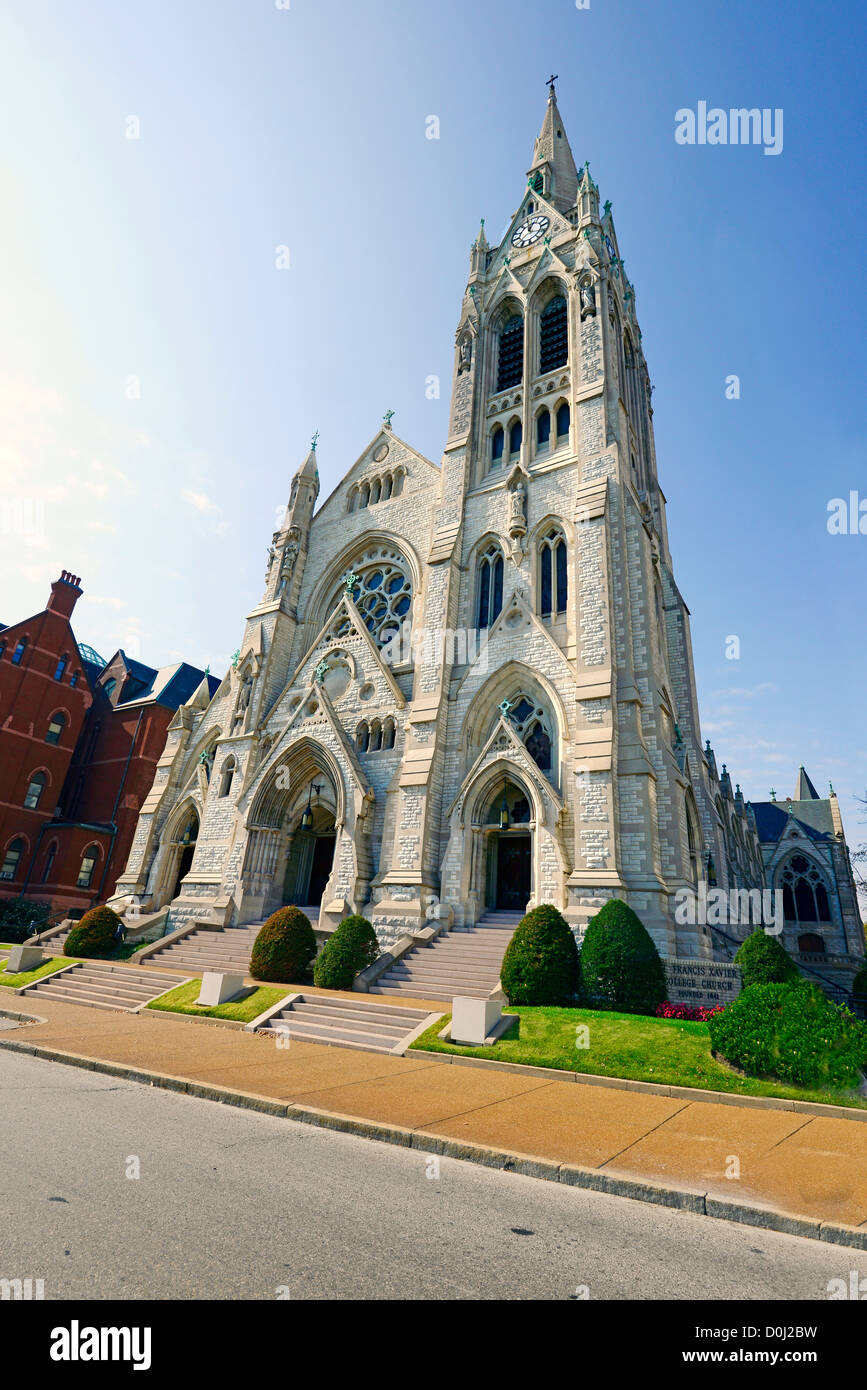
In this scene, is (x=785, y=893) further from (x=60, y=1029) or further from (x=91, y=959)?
(x=60, y=1029)

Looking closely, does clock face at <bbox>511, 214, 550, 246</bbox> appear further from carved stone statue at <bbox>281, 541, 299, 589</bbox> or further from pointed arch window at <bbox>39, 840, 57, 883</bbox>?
pointed arch window at <bbox>39, 840, 57, 883</bbox>

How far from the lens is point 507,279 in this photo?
32.5 m

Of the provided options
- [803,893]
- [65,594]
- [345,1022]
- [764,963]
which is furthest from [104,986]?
[803,893]

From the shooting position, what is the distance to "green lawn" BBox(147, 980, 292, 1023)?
1389 cm

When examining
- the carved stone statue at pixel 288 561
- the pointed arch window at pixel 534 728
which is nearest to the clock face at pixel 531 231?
the carved stone statue at pixel 288 561

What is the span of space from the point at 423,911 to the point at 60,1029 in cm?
1006

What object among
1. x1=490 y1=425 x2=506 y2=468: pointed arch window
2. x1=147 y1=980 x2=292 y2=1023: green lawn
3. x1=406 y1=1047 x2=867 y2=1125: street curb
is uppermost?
x1=490 y1=425 x2=506 y2=468: pointed arch window

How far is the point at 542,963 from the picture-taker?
14398 millimetres

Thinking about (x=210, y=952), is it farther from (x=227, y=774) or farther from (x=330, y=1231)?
(x=330, y=1231)

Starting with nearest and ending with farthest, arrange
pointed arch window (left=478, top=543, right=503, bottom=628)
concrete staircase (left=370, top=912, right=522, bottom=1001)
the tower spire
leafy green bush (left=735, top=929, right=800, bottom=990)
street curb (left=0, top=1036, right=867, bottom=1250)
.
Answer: street curb (left=0, top=1036, right=867, bottom=1250)
leafy green bush (left=735, top=929, right=800, bottom=990)
concrete staircase (left=370, top=912, right=522, bottom=1001)
pointed arch window (left=478, top=543, right=503, bottom=628)
the tower spire

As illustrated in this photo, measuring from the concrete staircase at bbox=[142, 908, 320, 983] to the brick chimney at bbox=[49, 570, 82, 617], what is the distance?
26310 millimetres

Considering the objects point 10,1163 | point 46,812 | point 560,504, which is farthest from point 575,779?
point 46,812

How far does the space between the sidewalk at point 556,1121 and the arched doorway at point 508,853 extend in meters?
10.5

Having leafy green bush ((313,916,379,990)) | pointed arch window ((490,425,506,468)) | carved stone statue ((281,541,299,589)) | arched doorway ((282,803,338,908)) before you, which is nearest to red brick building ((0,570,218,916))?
carved stone statue ((281,541,299,589))
